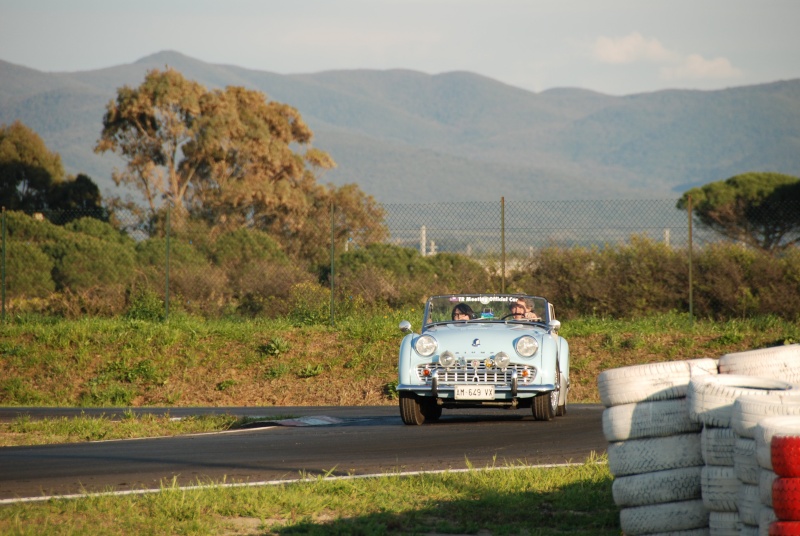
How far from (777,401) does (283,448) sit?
6040mm

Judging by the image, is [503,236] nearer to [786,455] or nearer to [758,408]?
[758,408]

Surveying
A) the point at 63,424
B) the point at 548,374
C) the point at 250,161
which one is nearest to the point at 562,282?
the point at 548,374

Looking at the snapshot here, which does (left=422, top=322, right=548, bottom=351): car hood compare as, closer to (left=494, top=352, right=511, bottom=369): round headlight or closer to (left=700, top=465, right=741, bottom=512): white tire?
(left=494, top=352, right=511, bottom=369): round headlight

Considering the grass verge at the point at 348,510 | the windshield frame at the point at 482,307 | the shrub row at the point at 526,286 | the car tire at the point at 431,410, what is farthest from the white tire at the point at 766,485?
the shrub row at the point at 526,286

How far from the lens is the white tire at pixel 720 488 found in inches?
218

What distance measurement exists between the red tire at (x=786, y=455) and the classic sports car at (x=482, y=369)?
7268 mm

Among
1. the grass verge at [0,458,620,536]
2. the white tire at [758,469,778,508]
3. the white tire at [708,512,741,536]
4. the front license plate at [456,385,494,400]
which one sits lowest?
the front license plate at [456,385,494,400]

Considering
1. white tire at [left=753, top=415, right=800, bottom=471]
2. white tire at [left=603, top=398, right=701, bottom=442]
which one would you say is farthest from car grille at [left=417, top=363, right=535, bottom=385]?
white tire at [left=753, top=415, right=800, bottom=471]

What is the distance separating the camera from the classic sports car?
12070mm

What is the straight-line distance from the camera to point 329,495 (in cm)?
751

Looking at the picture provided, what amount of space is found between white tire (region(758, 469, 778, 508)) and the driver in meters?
8.42

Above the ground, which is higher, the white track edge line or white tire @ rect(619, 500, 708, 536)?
white tire @ rect(619, 500, 708, 536)

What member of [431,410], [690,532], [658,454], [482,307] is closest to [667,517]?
[690,532]

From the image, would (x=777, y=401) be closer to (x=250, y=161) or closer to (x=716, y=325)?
(x=716, y=325)
